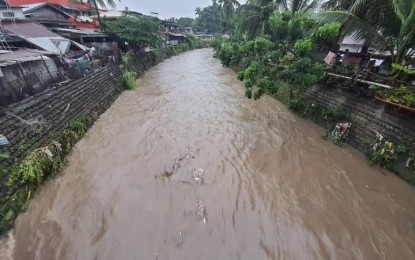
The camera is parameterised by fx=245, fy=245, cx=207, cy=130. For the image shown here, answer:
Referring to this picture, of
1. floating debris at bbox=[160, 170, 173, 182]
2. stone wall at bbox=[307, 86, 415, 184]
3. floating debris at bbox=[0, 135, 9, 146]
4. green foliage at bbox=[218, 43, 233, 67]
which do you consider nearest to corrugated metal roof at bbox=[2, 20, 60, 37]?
floating debris at bbox=[0, 135, 9, 146]

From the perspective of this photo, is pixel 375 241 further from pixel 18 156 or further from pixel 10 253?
pixel 18 156

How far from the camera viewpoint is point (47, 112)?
9.12m

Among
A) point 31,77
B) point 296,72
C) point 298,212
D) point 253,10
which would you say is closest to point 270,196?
point 298,212

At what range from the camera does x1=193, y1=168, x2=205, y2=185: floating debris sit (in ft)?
25.1

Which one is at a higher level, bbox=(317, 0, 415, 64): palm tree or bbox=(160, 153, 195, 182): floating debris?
bbox=(317, 0, 415, 64): palm tree

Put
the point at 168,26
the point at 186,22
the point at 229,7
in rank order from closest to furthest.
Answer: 1. the point at 229,7
2. the point at 168,26
3. the point at 186,22

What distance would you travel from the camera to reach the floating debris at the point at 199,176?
7.65m

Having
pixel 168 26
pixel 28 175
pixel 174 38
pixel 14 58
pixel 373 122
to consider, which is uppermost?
pixel 14 58

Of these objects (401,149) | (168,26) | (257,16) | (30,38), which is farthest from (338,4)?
(168,26)

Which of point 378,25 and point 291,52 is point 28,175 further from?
point 378,25

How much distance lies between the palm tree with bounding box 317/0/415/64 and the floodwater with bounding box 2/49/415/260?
3819 mm

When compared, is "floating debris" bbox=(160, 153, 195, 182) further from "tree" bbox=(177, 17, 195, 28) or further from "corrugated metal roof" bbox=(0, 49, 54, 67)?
"tree" bbox=(177, 17, 195, 28)

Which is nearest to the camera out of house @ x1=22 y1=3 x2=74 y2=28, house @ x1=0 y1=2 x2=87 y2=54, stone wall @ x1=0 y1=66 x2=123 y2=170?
stone wall @ x1=0 y1=66 x2=123 y2=170

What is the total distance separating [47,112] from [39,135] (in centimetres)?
123
